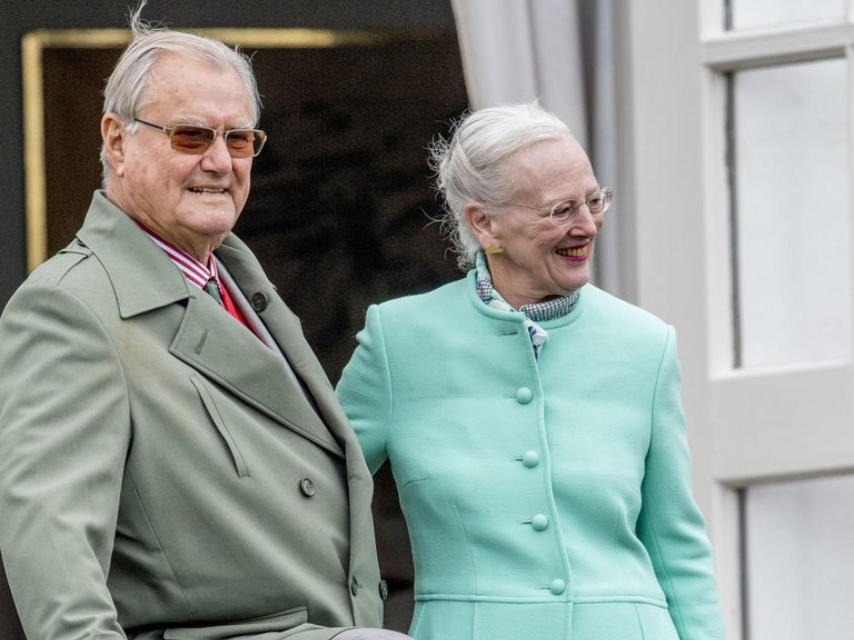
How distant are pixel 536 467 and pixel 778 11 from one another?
4.69 ft

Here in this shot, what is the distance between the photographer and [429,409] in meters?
3.29

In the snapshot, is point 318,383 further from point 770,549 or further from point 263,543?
point 770,549

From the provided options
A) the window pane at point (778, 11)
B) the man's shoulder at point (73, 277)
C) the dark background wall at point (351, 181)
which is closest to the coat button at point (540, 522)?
the man's shoulder at point (73, 277)

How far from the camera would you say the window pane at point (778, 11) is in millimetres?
4195

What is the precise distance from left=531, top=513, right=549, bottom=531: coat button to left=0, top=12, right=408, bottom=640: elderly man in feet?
1.03

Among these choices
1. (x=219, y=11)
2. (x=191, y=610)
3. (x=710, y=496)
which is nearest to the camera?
(x=191, y=610)

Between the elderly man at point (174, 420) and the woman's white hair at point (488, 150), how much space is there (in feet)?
1.37

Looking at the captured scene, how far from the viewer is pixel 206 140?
9.62 feet

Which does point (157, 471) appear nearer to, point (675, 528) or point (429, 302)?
point (429, 302)

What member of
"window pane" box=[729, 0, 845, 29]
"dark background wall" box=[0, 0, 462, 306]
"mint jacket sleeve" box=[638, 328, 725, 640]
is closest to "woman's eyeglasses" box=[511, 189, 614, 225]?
"mint jacket sleeve" box=[638, 328, 725, 640]

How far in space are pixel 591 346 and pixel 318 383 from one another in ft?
1.68

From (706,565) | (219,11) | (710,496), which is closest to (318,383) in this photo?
(706,565)

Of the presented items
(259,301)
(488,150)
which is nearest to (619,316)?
(488,150)

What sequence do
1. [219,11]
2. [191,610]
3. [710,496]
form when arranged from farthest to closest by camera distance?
[219,11]
[710,496]
[191,610]
